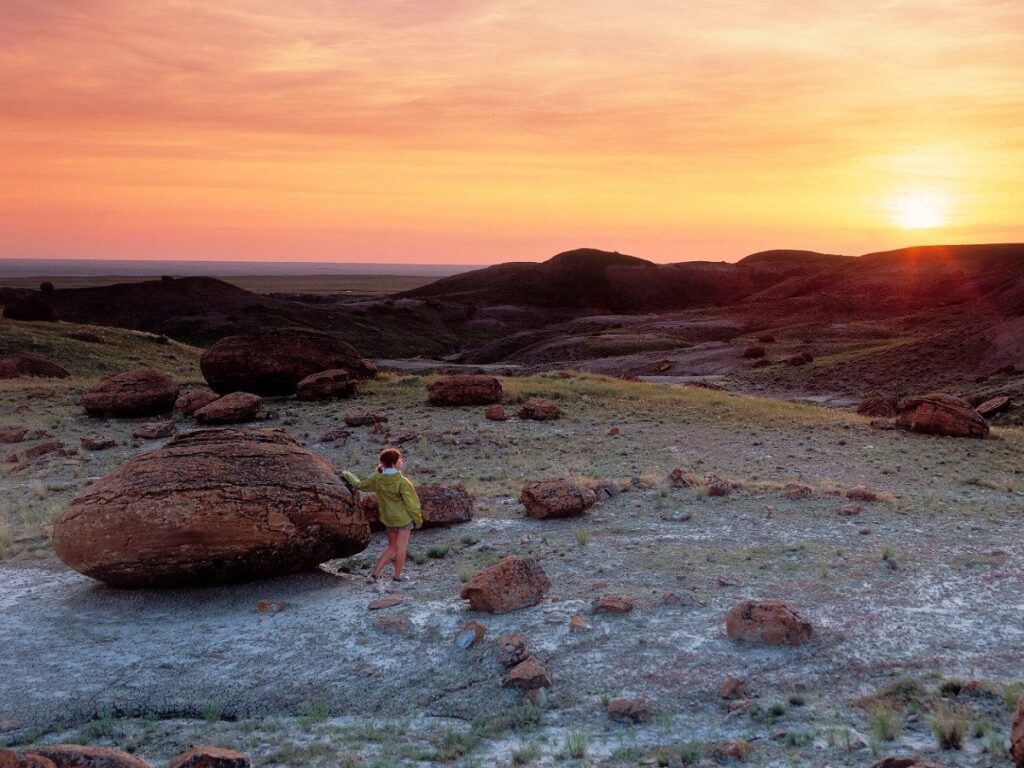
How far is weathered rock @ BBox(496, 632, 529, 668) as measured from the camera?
32.1 ft

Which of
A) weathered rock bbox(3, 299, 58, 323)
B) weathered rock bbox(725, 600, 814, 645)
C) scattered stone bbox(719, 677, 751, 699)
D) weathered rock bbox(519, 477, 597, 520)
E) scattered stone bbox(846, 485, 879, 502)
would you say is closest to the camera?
scattered stone bbox(719, 677, 751, 699)

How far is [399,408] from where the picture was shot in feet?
91.0

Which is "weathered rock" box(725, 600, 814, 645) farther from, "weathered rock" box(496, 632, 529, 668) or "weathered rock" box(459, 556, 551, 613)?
"weathered rock" box(459, 556, 551, 613)

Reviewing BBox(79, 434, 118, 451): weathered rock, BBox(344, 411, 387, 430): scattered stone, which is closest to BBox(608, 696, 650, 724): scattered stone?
BBox(344, 411, 387, 430): scattered stone

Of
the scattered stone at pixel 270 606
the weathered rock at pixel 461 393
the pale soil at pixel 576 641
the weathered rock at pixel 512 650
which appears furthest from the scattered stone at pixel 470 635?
the weathered rock at pixel 461 393

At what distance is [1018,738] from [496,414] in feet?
65.1

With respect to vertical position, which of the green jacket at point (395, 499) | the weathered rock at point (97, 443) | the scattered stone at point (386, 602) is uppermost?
the green jacket at point (395, 499)

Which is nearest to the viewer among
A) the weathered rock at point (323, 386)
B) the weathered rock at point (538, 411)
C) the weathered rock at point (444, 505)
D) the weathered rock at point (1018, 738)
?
the weathered rock at point (1018, 738)

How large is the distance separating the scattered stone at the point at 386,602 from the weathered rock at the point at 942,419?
64.0 feet

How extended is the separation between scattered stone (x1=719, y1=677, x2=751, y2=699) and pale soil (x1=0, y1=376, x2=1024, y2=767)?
98 mm

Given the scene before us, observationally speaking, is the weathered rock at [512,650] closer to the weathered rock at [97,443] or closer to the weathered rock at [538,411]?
the weathered rock at [97,443]

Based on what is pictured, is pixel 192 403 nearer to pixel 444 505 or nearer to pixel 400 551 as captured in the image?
pixel 444 505

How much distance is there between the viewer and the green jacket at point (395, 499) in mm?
12586

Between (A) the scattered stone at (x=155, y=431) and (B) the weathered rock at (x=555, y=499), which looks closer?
(B) the weathered rock at (x=555, y=499)
